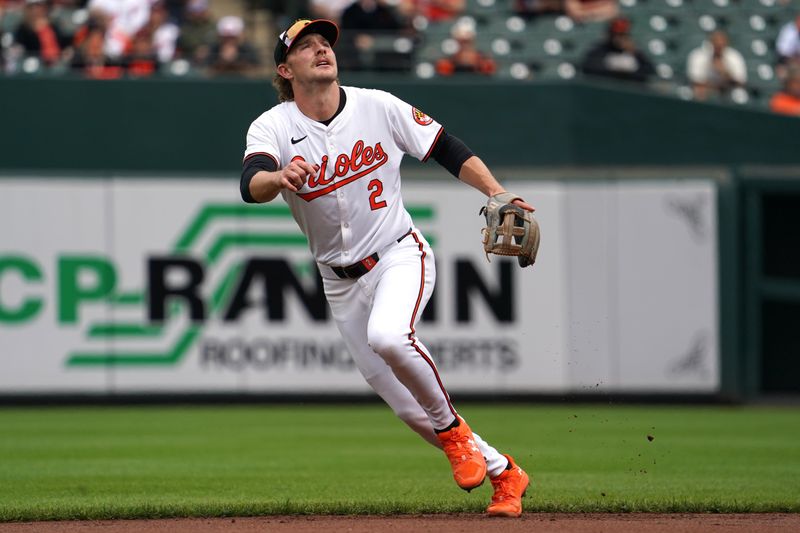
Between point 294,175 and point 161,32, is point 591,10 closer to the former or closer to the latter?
point 161,32

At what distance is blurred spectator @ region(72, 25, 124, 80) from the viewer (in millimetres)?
12070

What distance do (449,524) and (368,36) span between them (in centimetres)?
779

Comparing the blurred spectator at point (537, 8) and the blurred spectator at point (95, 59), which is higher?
the blurred spectator at point (537, 8)

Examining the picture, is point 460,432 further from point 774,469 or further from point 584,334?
point 584,334

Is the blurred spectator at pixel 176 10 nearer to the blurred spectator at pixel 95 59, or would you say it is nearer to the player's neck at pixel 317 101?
the blurred spectator at pixel 95 59

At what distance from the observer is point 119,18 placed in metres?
12.4

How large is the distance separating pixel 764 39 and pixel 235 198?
570 cm

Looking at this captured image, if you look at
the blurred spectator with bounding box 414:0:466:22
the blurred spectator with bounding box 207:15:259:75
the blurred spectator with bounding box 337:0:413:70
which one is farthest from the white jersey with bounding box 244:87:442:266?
the blurred spectator with bounding box 414:0:466:22

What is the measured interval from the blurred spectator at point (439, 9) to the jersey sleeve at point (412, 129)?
7.66 m

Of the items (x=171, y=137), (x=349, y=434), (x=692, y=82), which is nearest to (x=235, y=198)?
(x=171, y=137)

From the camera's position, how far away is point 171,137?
12.1m

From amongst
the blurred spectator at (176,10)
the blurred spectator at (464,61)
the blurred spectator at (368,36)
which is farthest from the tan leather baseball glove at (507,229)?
the blurred spectator at (176,10)

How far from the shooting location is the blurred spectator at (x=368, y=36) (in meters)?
12.2

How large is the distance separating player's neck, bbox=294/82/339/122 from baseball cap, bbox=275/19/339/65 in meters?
0.16
